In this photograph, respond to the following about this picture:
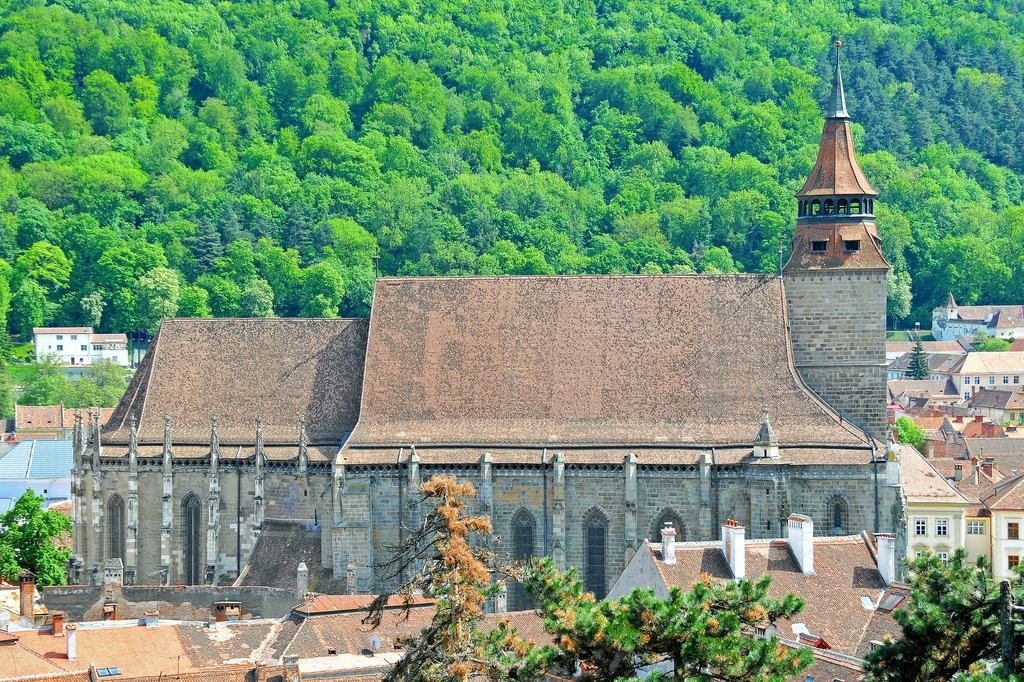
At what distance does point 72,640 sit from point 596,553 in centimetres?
2248

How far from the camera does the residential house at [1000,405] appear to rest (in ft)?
500

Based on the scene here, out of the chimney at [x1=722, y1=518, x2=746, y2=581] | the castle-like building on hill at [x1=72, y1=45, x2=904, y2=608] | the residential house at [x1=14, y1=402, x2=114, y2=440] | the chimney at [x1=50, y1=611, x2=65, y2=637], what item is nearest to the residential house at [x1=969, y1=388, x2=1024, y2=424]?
the residential house at [x1=14, y1=402, x2=114, y2=440]

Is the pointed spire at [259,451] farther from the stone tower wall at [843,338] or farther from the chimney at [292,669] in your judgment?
the chimney at [292,669]

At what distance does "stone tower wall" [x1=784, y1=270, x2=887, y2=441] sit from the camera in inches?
3029

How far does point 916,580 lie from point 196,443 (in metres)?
42.2

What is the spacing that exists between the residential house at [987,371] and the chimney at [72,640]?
117m

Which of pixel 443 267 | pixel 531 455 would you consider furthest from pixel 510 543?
pixel 443 267

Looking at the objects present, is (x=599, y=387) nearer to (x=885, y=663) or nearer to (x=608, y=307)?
(x=608, y=307)

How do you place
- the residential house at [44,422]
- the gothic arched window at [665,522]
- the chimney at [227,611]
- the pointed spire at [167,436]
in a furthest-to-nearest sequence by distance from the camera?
the residential house at [44,422] → the pointed spire at [167,436] → the gothic arched window at [665,522] → the chimney at [227,611]

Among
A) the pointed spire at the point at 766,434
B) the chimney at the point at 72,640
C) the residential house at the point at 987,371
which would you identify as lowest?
the chimney at the point at 72,640

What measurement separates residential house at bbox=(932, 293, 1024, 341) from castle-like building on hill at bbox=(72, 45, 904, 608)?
10964 cm

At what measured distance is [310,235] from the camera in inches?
7618

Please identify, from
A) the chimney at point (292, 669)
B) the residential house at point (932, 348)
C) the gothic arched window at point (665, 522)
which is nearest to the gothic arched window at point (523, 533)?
the gothic arched window at point (665, 522)

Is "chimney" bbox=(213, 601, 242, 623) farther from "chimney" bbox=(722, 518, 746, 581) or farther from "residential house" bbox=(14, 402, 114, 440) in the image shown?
"residential house" bbox=(14, 402, 114, 440)
